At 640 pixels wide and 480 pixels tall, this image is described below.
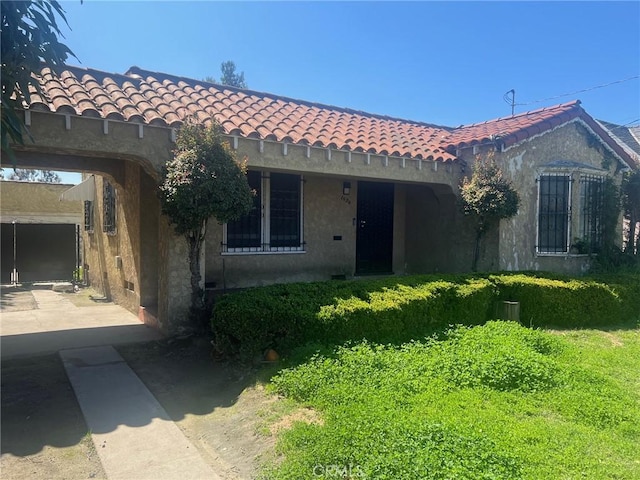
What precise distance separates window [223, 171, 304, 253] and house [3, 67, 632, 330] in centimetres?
3

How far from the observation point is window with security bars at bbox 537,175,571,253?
436 inches

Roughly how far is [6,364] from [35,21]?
15.1 ft

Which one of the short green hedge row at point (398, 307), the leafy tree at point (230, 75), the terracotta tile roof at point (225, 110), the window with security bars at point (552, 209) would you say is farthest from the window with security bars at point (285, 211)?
the leafy tree at point (230, 75)

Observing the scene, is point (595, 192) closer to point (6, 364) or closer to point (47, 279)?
point (6, 364)

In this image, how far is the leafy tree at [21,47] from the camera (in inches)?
179

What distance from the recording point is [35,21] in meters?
4.75

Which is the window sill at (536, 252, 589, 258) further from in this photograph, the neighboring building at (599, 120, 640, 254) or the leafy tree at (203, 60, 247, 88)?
the leafy tree at (203, 60, 247, 88)

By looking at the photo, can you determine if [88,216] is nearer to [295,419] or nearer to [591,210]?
[295,419]

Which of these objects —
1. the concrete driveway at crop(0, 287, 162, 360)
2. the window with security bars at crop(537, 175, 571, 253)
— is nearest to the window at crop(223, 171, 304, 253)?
the concrete driveway at crop(0, 287, 162, 360)


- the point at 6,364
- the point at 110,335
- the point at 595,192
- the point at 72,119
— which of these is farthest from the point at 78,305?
the point at 595,192

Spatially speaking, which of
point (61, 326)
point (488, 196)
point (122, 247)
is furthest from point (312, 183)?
point (61, 326)

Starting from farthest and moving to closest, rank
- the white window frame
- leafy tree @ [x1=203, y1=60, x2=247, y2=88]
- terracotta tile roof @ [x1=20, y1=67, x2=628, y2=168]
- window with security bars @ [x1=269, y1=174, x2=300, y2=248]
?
1. leafy tree @ [x1=203, y1=60, x2=247, y2=88]
2. the white window frame
3. window with security bars @ [x1=269, y1=174, x2=300, y2=248]
4. terracotta tile roof @ [x1=20, y1=67, x2=628, y2=168]

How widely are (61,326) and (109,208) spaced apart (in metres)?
4.33

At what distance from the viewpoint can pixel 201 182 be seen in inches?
248
